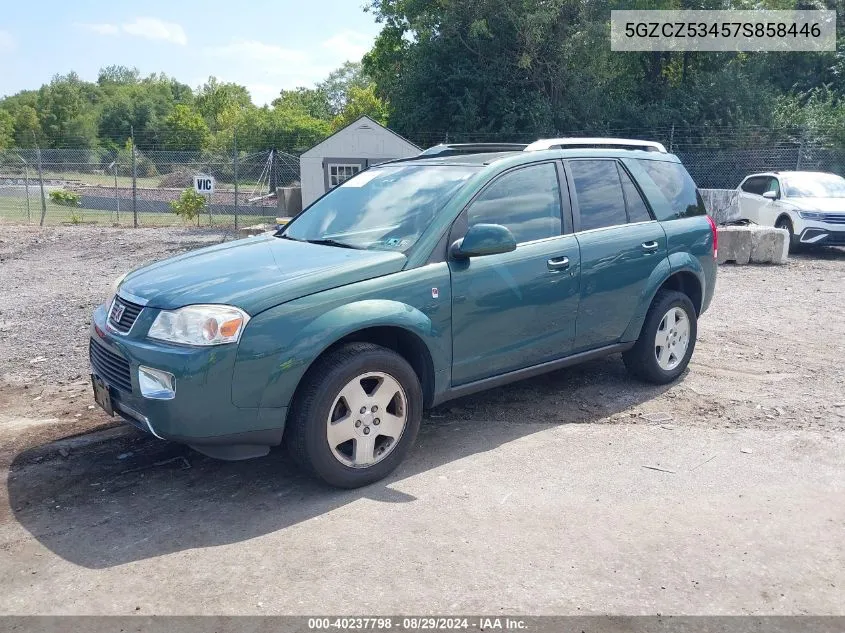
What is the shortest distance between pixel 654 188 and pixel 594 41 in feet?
76.0

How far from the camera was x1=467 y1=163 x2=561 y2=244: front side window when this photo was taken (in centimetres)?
493

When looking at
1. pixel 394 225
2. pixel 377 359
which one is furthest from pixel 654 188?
pixel 377 359

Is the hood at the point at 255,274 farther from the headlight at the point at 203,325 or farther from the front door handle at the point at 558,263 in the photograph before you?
the front door handle at the point at 558,263

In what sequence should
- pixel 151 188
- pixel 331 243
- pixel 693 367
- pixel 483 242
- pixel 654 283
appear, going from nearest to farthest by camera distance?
1. pixel 483 242
2. pixel 331 243
3. pixel 654 283
4. pixel 693 367
5. pixel 151 188

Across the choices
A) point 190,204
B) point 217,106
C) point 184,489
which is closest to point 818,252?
point 184,489

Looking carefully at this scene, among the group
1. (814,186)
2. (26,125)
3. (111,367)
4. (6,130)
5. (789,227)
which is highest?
(26,125)

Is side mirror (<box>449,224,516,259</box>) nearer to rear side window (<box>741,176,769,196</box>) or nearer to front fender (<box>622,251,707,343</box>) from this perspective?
front fender (<box>622,251,707,343</box>)

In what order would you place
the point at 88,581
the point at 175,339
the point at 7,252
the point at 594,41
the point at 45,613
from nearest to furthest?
1. the point at 45,613
2. the point at 88,581
3. the point at 175,339
4. the point at 7,252
5. the point at 594,41

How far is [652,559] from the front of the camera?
3.56 meters

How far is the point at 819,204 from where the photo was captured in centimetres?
1522

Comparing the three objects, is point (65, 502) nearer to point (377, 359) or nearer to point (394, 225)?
point (377, 359)

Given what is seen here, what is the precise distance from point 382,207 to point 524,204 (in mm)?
940

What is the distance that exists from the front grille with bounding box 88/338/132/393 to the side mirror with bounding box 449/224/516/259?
76.0 inches

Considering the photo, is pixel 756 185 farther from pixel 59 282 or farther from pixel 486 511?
pixel 486 511
